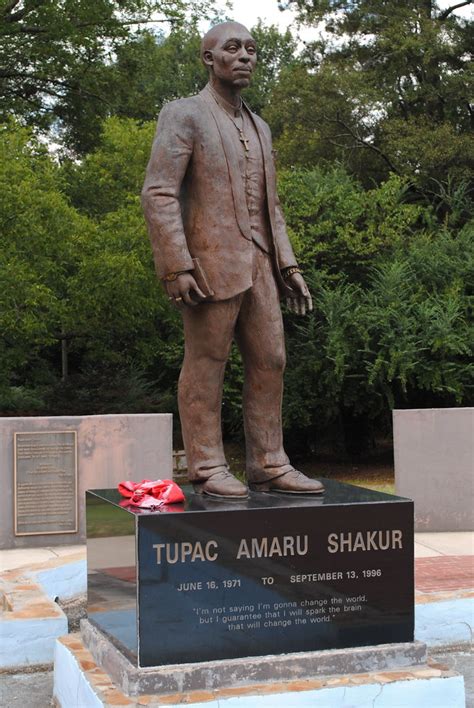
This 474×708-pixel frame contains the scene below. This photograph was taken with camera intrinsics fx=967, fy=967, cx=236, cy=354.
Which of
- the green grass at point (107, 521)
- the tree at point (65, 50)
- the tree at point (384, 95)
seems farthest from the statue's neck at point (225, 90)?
the tree at point (384, 95)

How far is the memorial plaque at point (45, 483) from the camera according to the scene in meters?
8.88

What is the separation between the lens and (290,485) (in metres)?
5.07

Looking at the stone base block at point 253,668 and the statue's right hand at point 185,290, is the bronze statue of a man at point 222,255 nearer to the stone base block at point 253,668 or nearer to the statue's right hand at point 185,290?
the statue's right hand at point 185,290

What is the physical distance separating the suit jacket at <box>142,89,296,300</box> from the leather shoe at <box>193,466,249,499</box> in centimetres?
92

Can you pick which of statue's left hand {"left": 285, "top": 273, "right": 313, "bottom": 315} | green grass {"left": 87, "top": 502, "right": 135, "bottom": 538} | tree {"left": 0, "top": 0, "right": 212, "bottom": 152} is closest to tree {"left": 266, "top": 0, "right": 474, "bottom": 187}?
tree {"left": 0, "top": 0, "right": 212, "bottom": 152}

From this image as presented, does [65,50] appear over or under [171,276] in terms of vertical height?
over

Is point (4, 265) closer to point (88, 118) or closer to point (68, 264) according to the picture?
point (68, 264)

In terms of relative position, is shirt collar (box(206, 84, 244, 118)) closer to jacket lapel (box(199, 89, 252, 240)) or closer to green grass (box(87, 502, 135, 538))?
jacket lapel (box(199, 89, 252, 240))

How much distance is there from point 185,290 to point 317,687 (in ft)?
6.42

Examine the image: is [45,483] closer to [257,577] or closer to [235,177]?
[235,177]

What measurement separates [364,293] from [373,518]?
12.3 meters

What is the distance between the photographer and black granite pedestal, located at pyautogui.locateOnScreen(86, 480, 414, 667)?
4273mm

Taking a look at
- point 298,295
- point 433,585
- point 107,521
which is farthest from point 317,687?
point 433,585

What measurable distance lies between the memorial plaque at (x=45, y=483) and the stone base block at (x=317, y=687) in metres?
4.52
